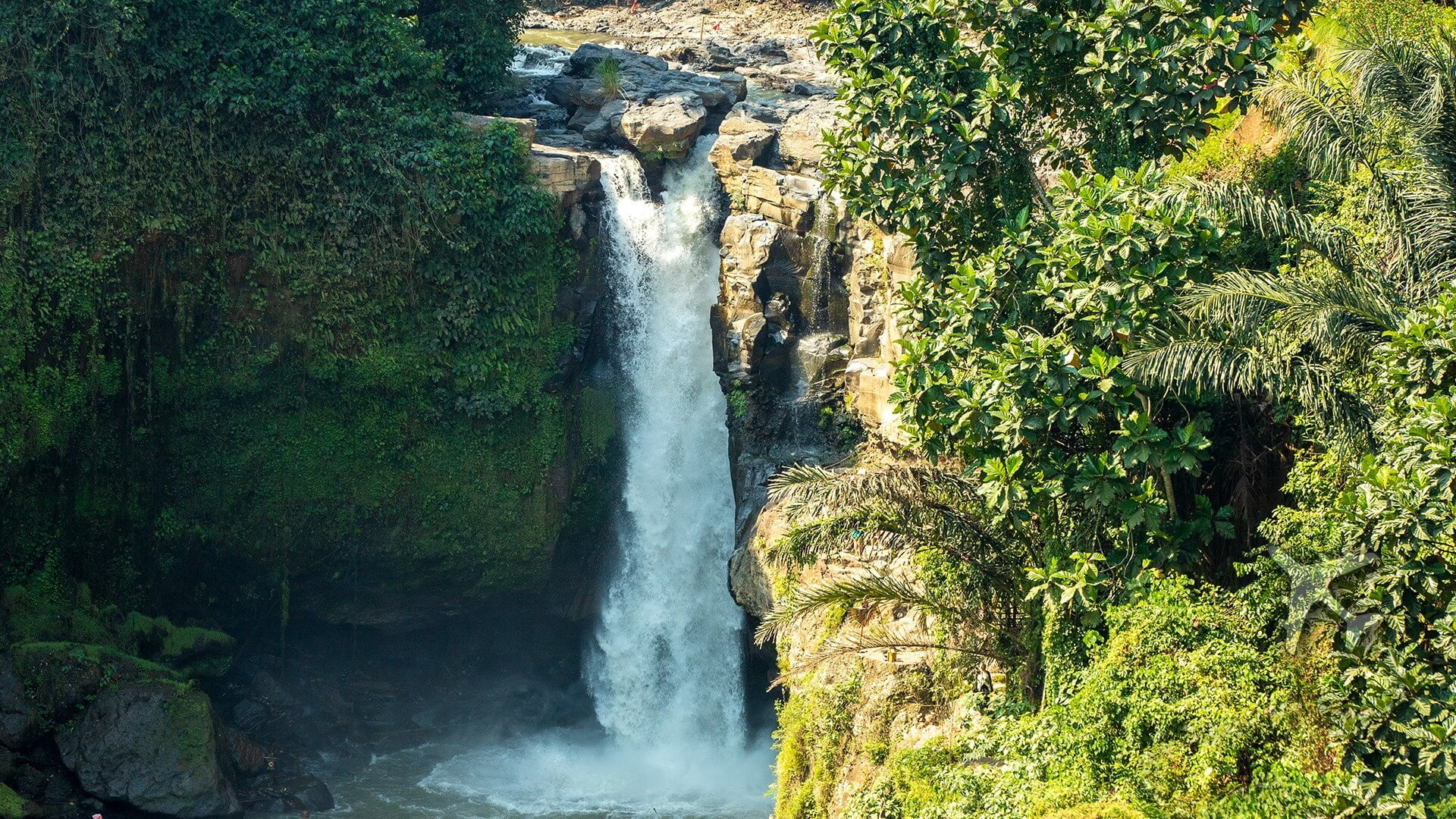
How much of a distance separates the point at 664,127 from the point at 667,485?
6.65 m

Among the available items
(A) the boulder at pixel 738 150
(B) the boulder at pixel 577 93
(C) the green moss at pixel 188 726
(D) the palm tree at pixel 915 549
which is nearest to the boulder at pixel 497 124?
(B) the boulder at pixel 577 93

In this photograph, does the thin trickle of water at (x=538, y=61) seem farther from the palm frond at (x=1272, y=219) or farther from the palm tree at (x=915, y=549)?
the palm frond at (x=1272, y=219)

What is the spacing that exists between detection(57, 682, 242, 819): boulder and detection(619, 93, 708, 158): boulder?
1236 cm

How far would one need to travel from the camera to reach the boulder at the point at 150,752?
18.9 m

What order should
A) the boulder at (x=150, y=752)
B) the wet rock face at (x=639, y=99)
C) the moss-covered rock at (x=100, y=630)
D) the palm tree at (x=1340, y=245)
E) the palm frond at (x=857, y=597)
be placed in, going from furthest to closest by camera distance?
the wet rock face at (x=639, y=99), the moss-covered rock at (x=100, y=630), the boulder at (x=150, y=752), the palm frond at (x=857, y=597), the palm tree at (x=1340, y=245)

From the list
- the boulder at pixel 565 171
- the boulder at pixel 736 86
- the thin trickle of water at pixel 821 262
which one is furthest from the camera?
the boulder at pixel 736 86

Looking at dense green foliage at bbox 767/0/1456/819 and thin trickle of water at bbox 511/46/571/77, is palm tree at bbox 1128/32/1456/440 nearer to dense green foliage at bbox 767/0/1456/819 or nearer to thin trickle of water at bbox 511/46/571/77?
dense green foliage at bbox 767/0/1456/819

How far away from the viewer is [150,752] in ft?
63.0

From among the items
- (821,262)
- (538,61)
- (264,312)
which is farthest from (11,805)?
(538,61)

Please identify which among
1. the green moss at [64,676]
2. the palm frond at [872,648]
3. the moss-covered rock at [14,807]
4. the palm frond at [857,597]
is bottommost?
the moss-covered rock at [14,807]

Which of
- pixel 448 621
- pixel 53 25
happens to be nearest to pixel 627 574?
pixel 448 621

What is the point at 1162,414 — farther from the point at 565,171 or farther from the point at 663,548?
the point at 565,171

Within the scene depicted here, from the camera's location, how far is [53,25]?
20.1 meters

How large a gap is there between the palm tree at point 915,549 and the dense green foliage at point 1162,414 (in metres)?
0.04
